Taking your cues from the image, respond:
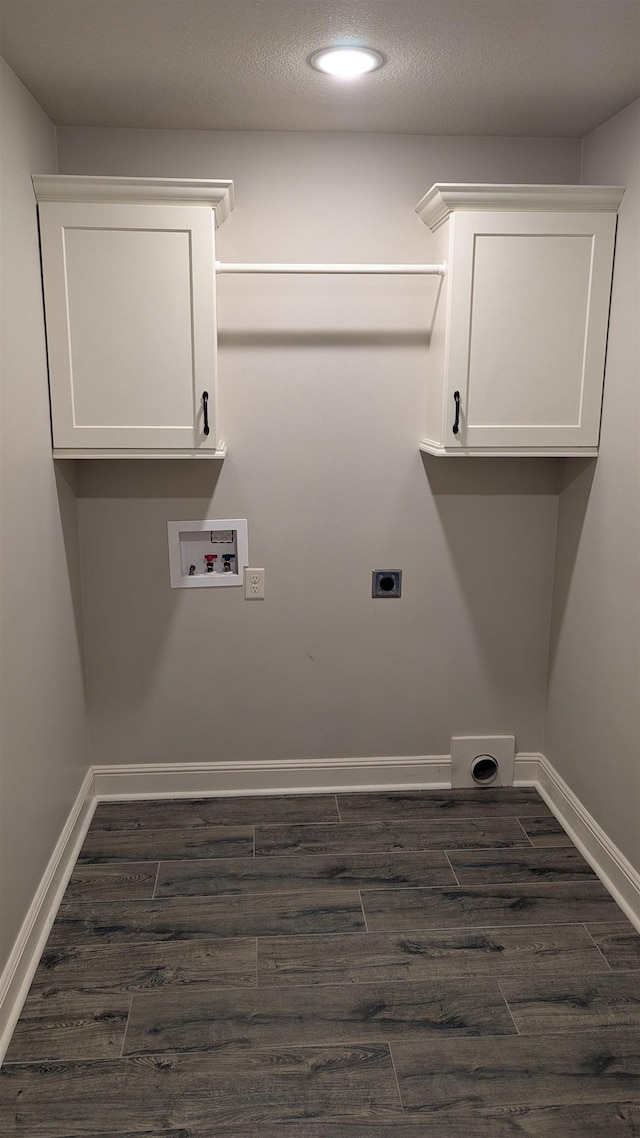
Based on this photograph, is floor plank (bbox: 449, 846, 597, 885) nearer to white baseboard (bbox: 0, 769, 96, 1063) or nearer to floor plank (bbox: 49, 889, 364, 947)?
floor plank (bbox: 49, 889, 364, 947)

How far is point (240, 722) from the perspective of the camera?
124 inches

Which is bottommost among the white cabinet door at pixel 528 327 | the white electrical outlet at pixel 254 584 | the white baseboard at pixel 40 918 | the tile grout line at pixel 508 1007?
the tile grout line at pixel 508 1007

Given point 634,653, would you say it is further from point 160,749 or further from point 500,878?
point 160,749

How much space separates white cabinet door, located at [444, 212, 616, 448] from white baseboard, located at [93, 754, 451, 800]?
132 cm

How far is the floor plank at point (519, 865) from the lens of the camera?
2.68 m

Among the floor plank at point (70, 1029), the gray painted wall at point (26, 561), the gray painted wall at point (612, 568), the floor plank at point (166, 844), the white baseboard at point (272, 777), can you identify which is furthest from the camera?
the white baseboard at point (272, 777)

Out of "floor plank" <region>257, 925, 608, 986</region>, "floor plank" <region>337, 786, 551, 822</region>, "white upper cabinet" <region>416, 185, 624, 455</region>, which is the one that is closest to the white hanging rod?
"white upper cabinet" <region>416, 185, 624, 455</region>

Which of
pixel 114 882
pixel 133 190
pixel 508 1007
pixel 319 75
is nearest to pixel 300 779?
pixel 114 882

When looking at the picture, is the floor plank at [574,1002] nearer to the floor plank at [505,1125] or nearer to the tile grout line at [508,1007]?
the tile grout line at [508,1007]

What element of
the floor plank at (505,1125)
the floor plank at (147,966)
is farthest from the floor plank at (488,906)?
the floor plank at (505,1125)

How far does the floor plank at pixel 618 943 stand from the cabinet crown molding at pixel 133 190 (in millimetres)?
2413

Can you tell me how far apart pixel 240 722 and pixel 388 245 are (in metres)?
1.80

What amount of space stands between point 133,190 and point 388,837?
224cm

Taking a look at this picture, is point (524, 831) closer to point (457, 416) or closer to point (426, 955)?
point (426, 955)
